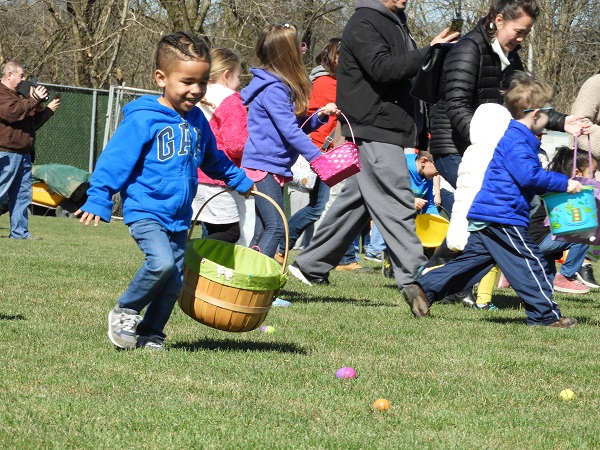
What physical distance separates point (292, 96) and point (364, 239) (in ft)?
23.4

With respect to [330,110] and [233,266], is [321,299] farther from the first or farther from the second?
[233,266]

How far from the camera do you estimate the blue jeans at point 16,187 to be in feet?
40.5

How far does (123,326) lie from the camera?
193 inches

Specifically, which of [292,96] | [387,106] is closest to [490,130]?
[387,106]

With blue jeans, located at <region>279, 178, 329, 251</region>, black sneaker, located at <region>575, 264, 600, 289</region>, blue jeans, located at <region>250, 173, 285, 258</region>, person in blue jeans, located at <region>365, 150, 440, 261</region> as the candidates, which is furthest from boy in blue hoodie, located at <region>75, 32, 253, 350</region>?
black sneaker, located at <region>575, 264, 600, 289</region>

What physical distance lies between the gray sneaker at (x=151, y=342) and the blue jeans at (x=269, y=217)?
2.04 metres

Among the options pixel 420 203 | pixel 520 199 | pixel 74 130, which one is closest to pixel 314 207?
pixel 420 203

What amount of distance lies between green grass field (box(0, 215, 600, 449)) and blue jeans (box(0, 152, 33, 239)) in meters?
5.49

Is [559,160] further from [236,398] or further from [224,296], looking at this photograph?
[236,398]

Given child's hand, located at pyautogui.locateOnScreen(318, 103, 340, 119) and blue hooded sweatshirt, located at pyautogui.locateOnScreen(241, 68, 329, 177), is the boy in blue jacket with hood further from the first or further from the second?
blue hooded sweatshirt, located at pyautogui.locateOnScreen(241, 68, 329, 177)

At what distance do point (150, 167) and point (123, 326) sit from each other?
30.7 inches

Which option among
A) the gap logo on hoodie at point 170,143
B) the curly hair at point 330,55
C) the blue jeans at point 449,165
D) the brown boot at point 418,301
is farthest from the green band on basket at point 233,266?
the curly hair at point 330,55

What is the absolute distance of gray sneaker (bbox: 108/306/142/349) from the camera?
4910 millimetres

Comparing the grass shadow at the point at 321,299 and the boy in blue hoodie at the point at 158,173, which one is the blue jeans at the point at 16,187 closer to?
the grass shadow at the point at 321,299
